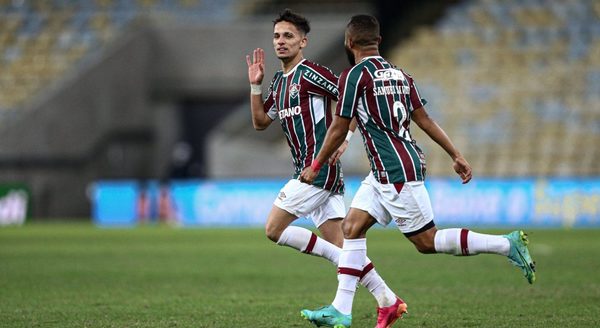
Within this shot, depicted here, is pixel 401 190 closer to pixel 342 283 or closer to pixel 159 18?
pixel 342 283

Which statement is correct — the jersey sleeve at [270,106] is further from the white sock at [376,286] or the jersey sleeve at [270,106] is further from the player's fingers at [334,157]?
the white sock at [376,286]

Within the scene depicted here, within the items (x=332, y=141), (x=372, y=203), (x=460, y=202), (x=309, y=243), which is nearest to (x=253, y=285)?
(x=309, y=243)

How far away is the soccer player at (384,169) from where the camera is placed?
23.3 ft

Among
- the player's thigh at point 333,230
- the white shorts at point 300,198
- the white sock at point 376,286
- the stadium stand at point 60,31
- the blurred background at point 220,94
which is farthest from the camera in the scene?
the stadium stand at point 60,31

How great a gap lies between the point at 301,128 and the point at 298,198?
515 millimetres

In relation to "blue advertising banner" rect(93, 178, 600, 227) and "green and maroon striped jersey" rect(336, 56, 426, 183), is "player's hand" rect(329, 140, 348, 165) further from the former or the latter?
"blue advertising banner" rect(93, 178, 600, 227)

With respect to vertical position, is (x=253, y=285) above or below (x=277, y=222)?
below

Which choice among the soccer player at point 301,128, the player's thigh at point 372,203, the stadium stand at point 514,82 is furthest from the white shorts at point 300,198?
the stadium stand at point 514,82

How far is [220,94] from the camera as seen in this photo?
3020 centimetres

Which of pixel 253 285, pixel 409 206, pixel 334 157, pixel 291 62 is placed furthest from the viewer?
pixel 253 285

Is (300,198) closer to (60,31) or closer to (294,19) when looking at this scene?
(294,19)

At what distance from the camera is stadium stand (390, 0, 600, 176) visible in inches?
1089

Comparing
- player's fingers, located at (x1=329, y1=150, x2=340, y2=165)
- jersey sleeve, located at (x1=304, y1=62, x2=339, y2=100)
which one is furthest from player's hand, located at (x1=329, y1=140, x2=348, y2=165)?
jersey sleeve, located at (x1=304, y1=62, x2=339, y2=100)

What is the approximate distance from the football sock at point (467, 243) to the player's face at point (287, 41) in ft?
5.89
